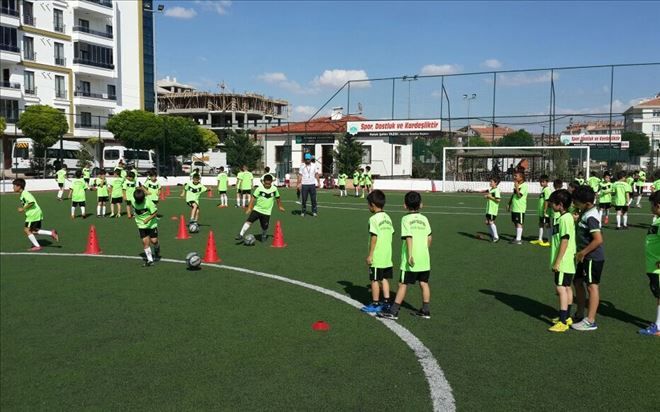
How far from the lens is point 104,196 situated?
19.8 meters

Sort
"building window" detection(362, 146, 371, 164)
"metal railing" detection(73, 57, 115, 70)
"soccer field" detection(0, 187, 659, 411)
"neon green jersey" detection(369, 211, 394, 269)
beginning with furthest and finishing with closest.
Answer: "metal railing" detection(73, 57, 115, 70)
"building window" detection(362, 146, 371, 164)
"neon green jersey" detection(369, 211, 394, 269)
"soccer field" detection(0, 187, 659, 411)

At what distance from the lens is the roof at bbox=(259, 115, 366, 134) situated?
46500 mm

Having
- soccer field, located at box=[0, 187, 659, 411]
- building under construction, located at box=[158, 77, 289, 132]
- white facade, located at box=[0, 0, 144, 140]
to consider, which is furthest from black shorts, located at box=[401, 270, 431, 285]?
building under construction, located at box=[158, 77, 289, 132]

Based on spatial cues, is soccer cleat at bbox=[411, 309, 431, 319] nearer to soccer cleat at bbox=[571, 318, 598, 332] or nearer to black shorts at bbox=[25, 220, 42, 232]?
soccer cleat at bbox=[571, 318, 598, 332]

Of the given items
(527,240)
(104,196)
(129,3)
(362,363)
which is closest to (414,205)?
(362,363)

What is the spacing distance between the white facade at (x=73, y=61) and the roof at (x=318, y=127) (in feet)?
50.7

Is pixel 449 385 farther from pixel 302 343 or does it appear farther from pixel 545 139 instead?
pixel 545 139

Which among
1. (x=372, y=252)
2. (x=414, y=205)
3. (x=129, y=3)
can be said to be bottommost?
(x=372, y=252)

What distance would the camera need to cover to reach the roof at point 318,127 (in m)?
46.5

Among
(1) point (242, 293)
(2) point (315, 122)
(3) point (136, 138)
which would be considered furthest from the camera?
(2) point (315, 122)

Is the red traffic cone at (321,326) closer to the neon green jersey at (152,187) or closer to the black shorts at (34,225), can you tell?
the black shorts at (34,225)

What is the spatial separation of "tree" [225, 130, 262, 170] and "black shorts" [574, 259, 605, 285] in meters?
42.4

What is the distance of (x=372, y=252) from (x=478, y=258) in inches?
199

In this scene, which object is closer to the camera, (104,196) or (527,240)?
(527,240)
